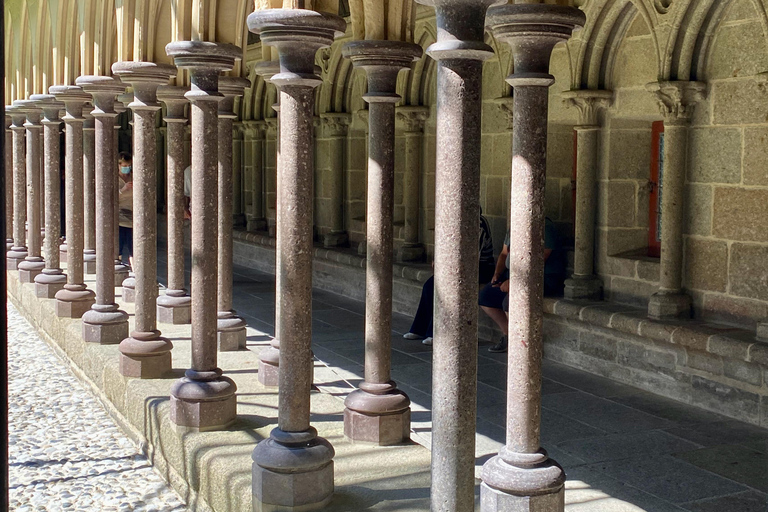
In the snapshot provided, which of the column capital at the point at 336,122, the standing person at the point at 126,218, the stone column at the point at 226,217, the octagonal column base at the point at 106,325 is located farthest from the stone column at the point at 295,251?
the column capital at the point at 336,122

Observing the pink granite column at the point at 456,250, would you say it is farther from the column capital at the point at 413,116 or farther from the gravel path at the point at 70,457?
the column capital at the point at 413,116

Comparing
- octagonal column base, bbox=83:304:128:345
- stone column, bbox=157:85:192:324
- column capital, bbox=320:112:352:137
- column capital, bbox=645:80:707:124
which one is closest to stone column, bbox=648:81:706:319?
column capital, bbox=645:80:707:124

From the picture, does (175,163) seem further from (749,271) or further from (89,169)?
(749,271)

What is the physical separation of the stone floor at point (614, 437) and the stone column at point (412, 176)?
1.91 metres

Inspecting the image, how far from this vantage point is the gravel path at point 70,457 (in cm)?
493

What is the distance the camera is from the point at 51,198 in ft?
29.6

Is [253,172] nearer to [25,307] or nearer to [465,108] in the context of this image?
[25,307]

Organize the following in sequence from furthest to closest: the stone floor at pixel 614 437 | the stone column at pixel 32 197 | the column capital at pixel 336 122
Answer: the column capital at pixel 336 122 → the stone column at pixel 32 197 → the stone floor at pixel 614 437

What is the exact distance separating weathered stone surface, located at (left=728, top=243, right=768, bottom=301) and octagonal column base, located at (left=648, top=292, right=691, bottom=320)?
335 millimetres

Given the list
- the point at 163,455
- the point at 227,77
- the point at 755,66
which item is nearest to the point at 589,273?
the point at 755,66

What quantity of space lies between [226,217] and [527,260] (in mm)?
3458

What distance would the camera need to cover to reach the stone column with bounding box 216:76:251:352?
243 inches

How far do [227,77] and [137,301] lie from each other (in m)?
1.50

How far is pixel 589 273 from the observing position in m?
7.17
